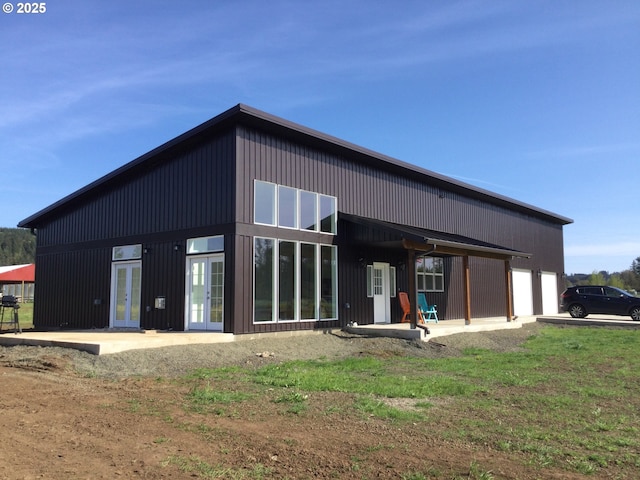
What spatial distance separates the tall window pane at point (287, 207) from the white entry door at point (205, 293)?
195 centimetres

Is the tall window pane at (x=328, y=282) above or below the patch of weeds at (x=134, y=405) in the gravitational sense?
above

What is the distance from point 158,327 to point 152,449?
10.0 metres

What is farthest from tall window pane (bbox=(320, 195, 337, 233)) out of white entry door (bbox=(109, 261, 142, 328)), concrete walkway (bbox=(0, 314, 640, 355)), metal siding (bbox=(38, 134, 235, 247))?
white entry door (bbox=(109, 261, 142, 328))

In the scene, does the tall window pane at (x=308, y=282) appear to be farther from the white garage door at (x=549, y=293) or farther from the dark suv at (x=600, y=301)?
the white garage door at (x=549, y=293)

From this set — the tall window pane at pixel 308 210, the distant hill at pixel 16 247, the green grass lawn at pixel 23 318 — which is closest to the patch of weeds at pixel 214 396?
the tall window pane at pixel 308 210

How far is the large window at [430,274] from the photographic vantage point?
18227 mm

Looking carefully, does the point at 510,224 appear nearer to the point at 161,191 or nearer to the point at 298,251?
the point at 298,251

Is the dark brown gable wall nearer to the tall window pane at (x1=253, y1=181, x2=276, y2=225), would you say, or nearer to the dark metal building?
the dark metal building

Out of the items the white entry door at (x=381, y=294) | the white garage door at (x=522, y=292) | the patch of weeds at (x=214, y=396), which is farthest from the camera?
the white garage door at (x=522, y=292)

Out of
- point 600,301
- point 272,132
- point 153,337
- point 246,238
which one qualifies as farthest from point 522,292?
point 153,337

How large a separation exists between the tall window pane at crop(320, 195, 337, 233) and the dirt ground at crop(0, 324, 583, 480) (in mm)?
7200

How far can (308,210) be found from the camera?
14.2 metres

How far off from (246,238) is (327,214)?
3.16 metres

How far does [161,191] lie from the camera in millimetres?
14531
